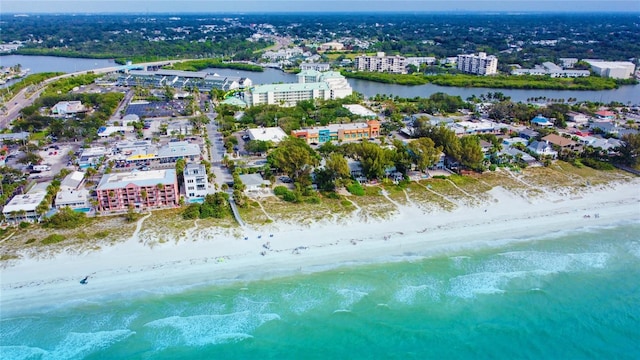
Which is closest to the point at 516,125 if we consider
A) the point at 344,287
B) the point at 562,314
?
the point at 562,314

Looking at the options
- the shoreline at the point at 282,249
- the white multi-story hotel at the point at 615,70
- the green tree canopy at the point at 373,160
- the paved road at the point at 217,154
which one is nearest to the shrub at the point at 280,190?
the paved road at the point at 217,154

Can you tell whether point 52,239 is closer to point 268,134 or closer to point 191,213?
point 191,213

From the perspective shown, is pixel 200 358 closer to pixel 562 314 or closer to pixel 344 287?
pixel 344 287

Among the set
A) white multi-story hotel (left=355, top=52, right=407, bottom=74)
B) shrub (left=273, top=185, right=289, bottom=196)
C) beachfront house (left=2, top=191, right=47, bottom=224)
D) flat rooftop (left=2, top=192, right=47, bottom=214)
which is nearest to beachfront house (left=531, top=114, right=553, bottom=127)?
shrub (left=273, top=185, right=289, bottom=196)

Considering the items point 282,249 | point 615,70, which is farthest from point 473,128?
point 615,70

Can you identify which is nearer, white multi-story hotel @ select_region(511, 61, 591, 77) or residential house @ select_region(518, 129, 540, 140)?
residential house @ select_region(518, 129, 540, 140)

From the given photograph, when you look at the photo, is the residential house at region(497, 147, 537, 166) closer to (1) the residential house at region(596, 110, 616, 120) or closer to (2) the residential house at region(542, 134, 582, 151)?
(2) the residential house at region(542, 134, 582, 151)
